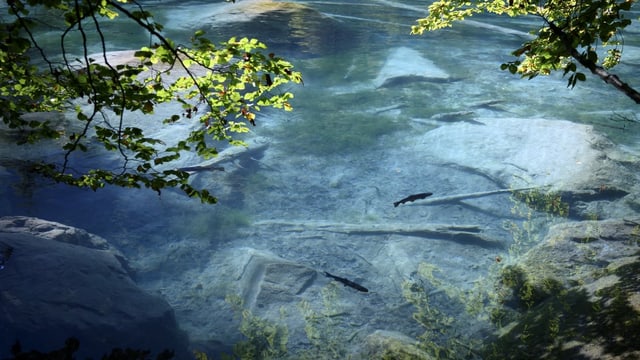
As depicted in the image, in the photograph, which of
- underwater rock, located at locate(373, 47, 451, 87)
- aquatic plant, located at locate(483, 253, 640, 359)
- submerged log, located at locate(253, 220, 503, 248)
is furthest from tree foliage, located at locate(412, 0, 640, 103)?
underwater rock, located at locate(373, 47, 451, 87)

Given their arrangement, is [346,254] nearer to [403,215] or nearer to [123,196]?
[403,215]

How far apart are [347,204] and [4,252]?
6856 millimetres

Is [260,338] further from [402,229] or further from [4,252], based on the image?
[402,229]

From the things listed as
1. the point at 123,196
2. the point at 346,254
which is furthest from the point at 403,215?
the point at 123,196

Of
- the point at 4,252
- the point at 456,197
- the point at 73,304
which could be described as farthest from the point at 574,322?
the point at 4,252

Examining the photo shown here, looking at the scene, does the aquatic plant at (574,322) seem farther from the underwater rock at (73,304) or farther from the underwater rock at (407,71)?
the underwater rock at (407,71)

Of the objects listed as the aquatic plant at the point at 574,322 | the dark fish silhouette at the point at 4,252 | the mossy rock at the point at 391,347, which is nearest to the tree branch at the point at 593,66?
the aquatic plant at the point at 574,322

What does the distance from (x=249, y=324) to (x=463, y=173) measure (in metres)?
7.36

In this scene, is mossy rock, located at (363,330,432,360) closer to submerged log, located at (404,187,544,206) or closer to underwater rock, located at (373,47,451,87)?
submerged log, located at (404,187,544,206)

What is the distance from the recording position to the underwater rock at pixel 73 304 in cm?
578

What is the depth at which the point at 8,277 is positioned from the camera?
6102mm

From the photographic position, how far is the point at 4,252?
21.0 feet

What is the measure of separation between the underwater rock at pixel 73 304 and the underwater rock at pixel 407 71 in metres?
13.9

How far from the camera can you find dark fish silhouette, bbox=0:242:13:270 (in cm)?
626
